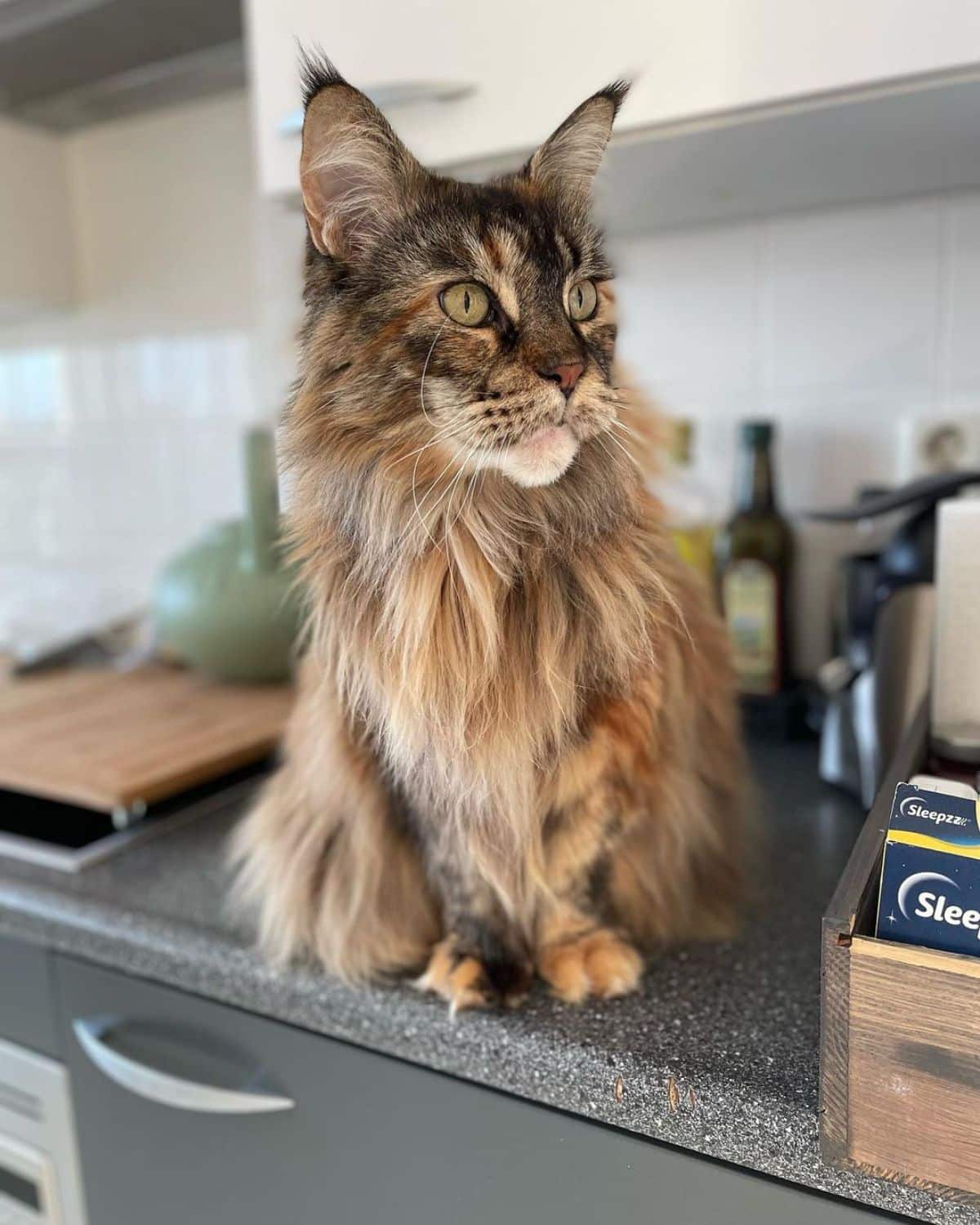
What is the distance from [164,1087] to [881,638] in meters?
0.82

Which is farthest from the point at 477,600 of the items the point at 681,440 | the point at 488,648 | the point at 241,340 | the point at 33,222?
the point at 33,222

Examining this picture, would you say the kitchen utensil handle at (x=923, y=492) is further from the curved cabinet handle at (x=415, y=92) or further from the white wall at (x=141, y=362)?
the white wall at (x=141, y=362)

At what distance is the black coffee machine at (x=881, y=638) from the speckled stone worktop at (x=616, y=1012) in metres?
0.11

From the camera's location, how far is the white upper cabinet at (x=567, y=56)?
78 cm

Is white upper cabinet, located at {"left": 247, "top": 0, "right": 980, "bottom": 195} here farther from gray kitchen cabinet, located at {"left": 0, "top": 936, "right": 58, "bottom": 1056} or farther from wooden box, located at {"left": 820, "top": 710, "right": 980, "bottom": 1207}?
gray kitchen cabinet, located at {"left": 0, "top": 936, "right": 58, "bottom": 1056}

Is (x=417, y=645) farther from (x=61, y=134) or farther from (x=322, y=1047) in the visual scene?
(x=61, y=134)

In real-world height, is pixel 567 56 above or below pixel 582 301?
above

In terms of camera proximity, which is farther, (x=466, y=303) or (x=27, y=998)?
(x=27, y=998)

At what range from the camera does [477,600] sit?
650mm

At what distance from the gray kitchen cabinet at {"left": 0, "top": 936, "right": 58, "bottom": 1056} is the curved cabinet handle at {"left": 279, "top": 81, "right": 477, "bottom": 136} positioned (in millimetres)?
877

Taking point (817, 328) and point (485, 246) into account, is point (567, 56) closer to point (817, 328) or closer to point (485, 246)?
point (485, 246)

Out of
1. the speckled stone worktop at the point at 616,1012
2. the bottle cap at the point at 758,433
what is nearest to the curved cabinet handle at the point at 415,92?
the bottle cap at the point at 758,433

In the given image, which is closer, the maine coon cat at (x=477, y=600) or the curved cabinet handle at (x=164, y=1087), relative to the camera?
the maine coon cat at (x=477, y=600)

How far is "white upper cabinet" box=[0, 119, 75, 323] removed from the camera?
172cm
